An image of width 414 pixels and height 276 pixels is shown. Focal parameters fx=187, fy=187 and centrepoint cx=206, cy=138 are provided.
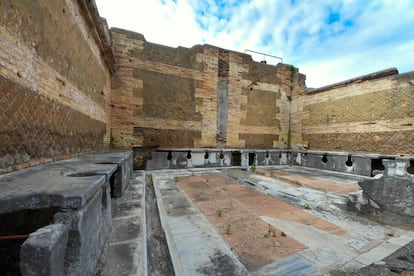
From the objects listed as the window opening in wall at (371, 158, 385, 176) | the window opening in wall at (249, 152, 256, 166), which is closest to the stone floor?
the window opening in wall at (371, 158, 385, 176)

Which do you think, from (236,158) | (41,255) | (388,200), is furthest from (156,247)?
(236,158)

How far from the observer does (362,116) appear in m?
6.32

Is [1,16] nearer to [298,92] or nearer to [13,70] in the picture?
[13,70]

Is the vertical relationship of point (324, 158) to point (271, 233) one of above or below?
above

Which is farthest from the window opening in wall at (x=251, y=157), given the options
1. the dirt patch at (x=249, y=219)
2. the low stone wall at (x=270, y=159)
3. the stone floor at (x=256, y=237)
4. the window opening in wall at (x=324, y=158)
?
the stone floor at (x=256, y=237)

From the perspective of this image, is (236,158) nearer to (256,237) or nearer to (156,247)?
(256,237)

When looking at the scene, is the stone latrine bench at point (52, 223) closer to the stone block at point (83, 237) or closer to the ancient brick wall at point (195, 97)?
the stone block at point (83, 237)

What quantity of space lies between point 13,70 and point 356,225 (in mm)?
4109

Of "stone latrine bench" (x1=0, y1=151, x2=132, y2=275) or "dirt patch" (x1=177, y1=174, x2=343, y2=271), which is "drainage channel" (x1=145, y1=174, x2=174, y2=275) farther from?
"dirt patch" (x1=177, y1=174, x2=343, y2=271)

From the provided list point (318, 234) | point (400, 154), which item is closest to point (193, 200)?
point (318, 234)

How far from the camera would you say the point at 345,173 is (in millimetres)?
6195

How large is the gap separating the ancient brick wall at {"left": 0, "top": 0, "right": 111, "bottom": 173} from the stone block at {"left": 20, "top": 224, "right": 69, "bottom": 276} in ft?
3.70

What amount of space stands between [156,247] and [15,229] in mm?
1123

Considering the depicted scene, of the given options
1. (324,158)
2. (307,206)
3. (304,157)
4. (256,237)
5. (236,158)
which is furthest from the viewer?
(304,157)
